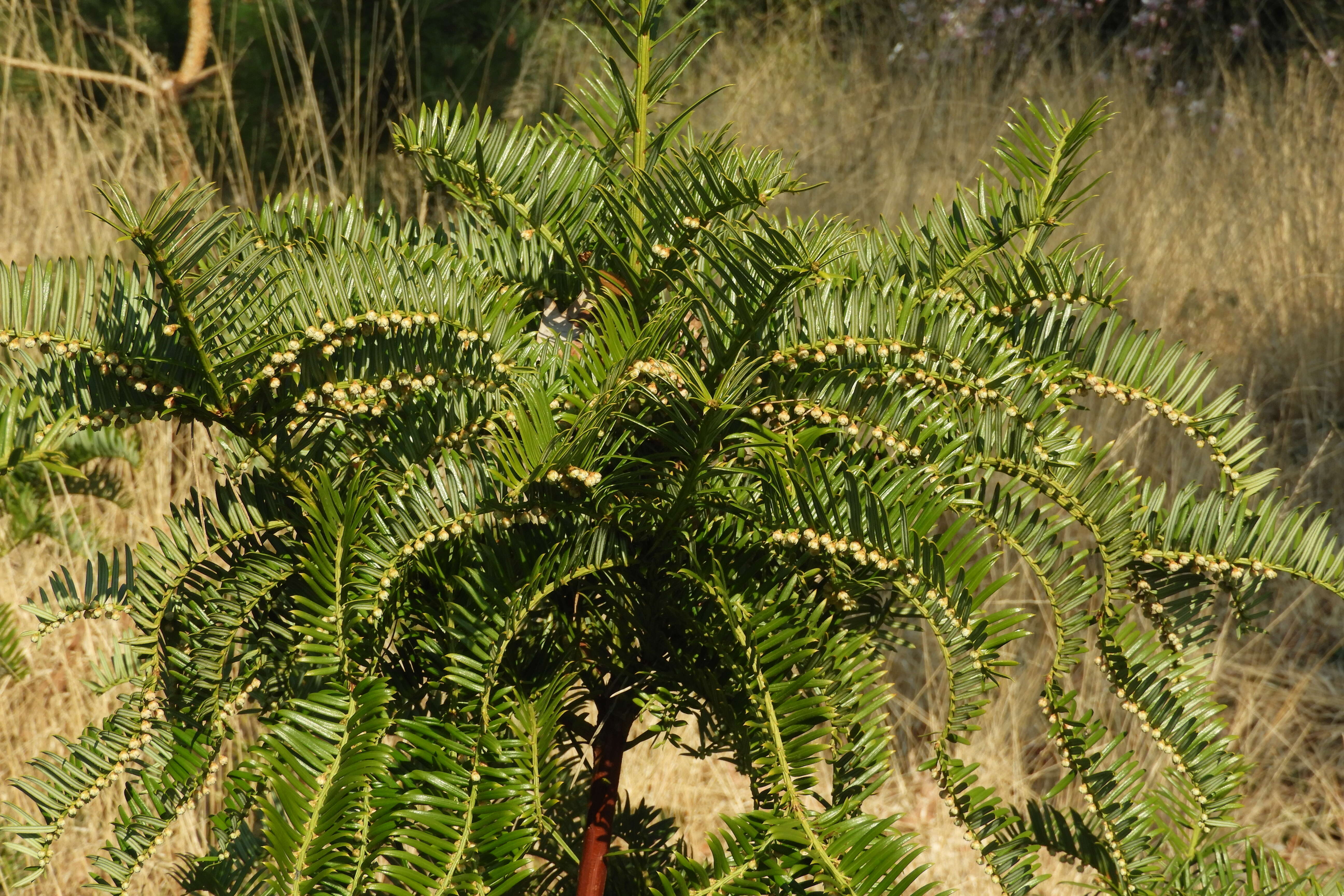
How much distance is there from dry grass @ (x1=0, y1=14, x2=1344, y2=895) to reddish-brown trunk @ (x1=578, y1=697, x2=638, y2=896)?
0.88 feet

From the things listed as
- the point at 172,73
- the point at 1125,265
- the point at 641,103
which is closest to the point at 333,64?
the point at 172,73

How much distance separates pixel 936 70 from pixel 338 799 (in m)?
3.32

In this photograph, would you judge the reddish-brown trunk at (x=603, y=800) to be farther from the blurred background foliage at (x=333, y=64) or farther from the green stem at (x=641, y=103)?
the blurred background foliage at (x=333, y=64)

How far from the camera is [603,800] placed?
0.56m

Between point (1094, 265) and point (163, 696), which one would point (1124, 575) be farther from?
point (163, 696)

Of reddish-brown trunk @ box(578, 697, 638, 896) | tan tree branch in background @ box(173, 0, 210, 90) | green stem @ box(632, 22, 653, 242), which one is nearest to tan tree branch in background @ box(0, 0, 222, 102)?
tan tree branch in background @ box(173, 0, 210, 90)

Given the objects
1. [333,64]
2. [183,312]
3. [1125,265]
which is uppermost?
[183,312]

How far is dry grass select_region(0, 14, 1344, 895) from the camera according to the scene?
1370 mm

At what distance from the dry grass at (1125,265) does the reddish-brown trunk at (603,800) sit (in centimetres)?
27

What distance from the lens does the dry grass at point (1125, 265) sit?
1.37 m

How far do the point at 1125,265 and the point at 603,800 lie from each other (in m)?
2.03

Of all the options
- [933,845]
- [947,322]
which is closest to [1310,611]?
[933,845]

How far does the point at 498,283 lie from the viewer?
56 cm

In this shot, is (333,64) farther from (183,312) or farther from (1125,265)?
(183,312)
